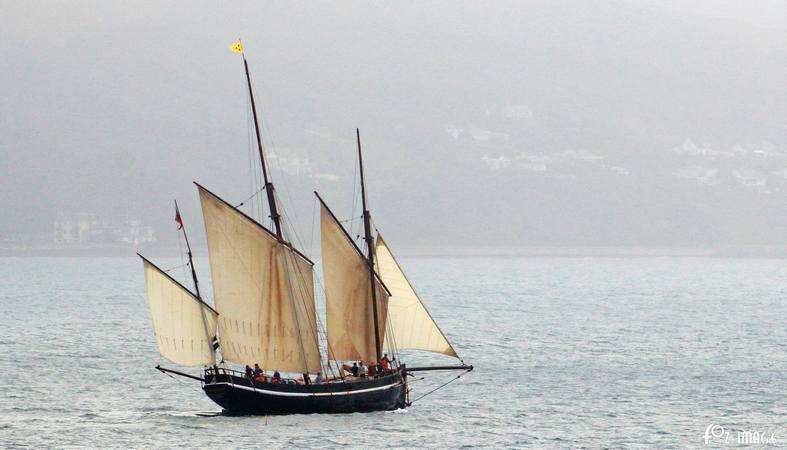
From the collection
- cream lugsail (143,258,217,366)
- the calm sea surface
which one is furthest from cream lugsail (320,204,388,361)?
cream lugsail (143,258,217,366)

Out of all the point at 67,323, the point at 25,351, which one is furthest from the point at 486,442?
the point at 67,323

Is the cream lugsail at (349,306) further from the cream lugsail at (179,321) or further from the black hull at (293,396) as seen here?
the cream lugsail at (179,321)

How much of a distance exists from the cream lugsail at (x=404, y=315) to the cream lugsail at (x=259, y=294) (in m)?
3.97

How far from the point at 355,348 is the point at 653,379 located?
94.8 feet

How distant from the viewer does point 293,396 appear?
69.4 metres

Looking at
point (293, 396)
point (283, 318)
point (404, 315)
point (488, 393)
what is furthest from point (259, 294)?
point (488, 393)

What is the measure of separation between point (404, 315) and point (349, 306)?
9.67 feet

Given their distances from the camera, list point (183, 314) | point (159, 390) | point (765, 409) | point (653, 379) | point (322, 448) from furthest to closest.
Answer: point (653, 379)
point (159, 390)
point (765, 409)
point (183, 314)
point (322, 448)

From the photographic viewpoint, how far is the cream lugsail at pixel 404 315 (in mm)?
71688

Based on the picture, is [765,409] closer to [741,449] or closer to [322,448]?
[741,449]

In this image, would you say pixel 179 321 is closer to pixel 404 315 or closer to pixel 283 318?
pixel 283 318

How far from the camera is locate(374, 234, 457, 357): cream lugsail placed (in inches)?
2822

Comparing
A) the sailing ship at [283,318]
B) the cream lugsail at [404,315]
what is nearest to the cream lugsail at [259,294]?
the sailing ship at [283,318]

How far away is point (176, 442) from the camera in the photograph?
216 ft
